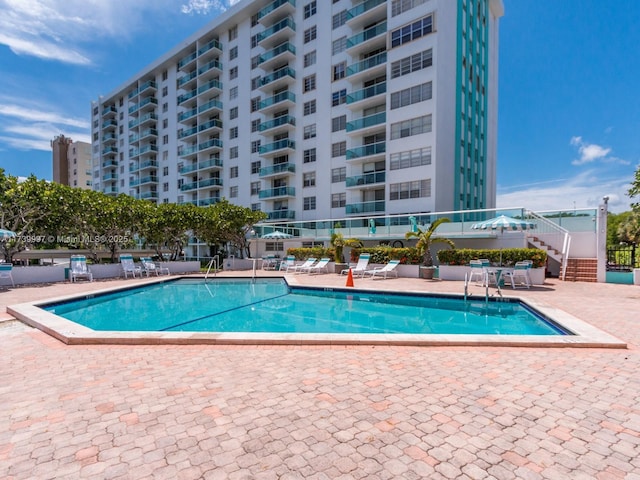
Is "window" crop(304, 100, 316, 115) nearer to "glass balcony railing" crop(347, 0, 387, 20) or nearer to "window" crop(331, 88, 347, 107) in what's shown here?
"window" crop(331, 88, 347, 107)

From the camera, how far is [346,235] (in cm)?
2342

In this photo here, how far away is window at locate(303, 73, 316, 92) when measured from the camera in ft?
108

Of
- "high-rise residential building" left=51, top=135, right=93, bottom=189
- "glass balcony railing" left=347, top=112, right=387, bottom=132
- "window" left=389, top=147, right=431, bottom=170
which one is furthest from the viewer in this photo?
"high-rise residential building" left=51, top=135, right=93, bottom=189

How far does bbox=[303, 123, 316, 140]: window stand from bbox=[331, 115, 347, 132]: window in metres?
2.28

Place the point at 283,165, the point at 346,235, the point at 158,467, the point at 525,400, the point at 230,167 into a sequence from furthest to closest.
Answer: the point at 230,167 < the point at 283,165 < the point at 346,235 < the point at 525,400 < the point at 158,467

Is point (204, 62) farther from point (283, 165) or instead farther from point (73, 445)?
point (73, 445)

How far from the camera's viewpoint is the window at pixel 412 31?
25359 mm

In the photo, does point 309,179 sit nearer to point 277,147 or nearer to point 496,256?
point 277,147

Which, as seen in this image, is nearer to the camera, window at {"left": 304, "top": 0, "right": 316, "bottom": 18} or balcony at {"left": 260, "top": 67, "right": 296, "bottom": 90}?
window at {"left": 304, "top": 0, "right": 316, "bottom": 18}

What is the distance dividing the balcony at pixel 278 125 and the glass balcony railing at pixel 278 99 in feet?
5.34

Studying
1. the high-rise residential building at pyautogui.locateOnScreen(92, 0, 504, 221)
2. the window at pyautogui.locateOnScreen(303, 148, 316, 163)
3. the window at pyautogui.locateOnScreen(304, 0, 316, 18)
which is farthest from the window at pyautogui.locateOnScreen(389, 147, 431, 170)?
the window at pyautogui.locateOnScreen(304, 0, 316, 18)

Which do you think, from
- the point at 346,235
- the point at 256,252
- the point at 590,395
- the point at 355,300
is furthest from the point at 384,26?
the point at 590,395

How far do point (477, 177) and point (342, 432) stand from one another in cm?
3314

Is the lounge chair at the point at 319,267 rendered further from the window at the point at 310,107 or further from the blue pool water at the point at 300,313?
the window at the point at 310,107
